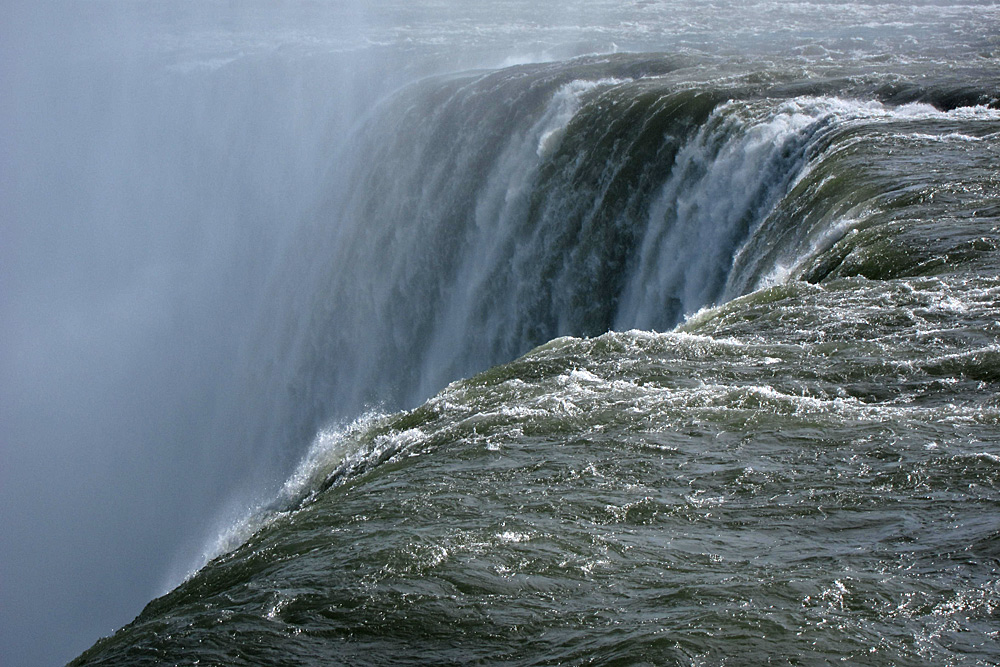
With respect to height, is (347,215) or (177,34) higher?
(177,34)

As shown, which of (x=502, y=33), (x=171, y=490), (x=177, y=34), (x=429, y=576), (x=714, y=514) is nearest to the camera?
(x=429, y=576)

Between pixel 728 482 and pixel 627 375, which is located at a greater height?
pixel 627 375

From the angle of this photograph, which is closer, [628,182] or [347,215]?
[628,182]

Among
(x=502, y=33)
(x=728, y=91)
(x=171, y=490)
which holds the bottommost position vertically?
(x=171, y=490)

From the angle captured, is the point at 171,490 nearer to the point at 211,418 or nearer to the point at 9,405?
the point at 211,418

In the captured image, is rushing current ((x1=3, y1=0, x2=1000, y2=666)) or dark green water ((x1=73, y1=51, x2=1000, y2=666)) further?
rushing current ((x1=3, y1=0, x2=1000, y2=666))

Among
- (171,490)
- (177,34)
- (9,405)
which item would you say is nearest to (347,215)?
(171,490)
